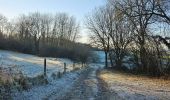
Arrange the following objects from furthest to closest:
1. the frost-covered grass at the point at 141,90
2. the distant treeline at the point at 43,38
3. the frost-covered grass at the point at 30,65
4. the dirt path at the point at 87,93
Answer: the distant treeline at the point at 43,38, the frost-covered grass at the point at 30,65, the frost-covered grass at the point at 141,90, the dirt path at the point at 87,93

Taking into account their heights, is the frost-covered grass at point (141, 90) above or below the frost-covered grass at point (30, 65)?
below

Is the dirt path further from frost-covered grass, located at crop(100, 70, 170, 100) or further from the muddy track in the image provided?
frost-covered grass, located at crop(100, 70, 170, 100)

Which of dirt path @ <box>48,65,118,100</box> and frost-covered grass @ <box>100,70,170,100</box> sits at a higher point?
dirt path @ <box>48,65,118,100</box>

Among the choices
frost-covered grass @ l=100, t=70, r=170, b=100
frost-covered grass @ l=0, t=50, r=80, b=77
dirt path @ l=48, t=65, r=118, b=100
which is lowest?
frost-covered grass @ l=100, t=70, r=170, b=100

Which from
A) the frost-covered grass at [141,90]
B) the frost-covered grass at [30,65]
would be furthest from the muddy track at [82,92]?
the frost-covered grass at [30,65]

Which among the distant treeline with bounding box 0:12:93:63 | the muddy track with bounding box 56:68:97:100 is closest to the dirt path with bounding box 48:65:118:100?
the muddy track with bounding box 56:68:97:100

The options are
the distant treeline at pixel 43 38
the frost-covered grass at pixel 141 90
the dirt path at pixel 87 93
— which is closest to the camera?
the dirt path at pixel 87 93

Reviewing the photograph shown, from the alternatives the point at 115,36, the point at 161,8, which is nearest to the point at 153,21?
the point at 161,8

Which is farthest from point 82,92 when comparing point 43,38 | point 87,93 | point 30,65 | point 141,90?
point 43,38

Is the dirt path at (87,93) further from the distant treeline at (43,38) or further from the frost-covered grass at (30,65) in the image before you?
the distant treeline at (43,38)

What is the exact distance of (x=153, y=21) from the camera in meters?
35.9

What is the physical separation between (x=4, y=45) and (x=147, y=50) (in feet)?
223

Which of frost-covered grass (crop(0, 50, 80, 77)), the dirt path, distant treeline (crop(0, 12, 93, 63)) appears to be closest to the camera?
the dirt path

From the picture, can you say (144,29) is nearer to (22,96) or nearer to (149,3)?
(149,3)
